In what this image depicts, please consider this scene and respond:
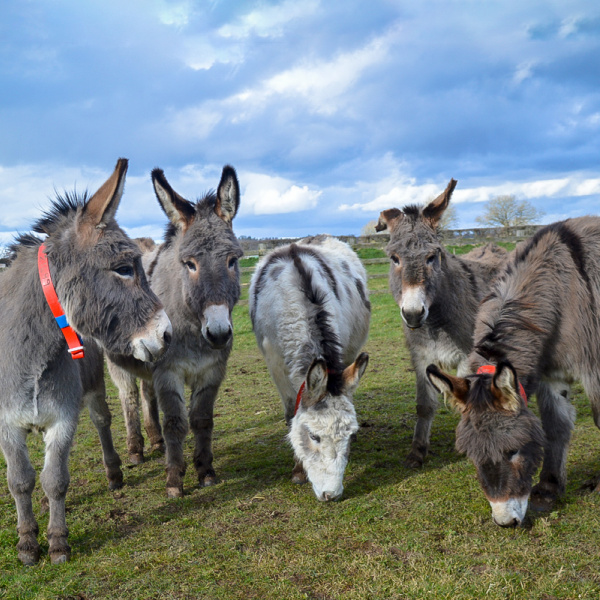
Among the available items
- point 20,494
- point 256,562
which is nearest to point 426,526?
point 256,562

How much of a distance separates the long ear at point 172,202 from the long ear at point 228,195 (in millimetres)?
272

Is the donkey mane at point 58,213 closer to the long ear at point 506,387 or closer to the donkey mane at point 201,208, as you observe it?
the donkey mane at point 201,208

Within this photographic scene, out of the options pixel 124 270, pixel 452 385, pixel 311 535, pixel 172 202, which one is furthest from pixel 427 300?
pixel 124 270

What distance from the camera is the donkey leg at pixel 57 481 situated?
3596 mm

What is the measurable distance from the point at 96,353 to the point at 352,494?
2707 mm

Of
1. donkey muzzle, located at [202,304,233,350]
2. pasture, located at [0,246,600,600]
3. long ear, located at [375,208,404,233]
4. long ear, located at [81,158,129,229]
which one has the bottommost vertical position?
pasture, located at [0,246,600,600]

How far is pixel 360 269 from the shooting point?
291 inches

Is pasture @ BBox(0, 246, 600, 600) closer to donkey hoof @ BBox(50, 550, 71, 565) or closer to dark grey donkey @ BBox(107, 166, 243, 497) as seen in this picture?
donkey hoof @ BBox(50, 550, 71, 565)

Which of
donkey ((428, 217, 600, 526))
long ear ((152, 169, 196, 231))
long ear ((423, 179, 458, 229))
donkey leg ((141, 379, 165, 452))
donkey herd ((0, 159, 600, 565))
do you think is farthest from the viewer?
donkey leg ((141, 379, 165, 452))

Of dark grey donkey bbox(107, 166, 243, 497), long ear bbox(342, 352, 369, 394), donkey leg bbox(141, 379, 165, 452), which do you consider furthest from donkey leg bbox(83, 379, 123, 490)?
long ear bbox(342, 352, 369, 394)

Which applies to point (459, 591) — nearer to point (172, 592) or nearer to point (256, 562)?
point (256, 562)

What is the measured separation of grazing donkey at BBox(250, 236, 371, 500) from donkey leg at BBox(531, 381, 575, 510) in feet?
4.94

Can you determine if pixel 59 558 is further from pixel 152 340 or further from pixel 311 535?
pixel 311 535

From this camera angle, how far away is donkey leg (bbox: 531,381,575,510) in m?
4.04
